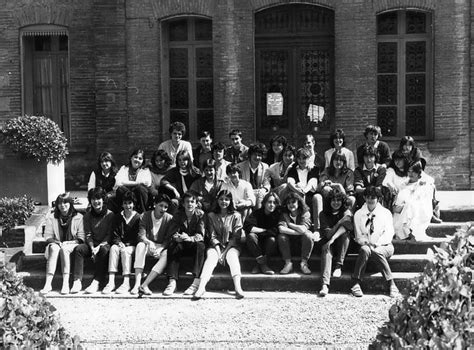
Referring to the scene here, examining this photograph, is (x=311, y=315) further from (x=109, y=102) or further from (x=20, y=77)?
(x=20, y=77)

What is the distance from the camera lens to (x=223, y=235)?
10.7 metres

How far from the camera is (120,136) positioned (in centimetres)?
1570

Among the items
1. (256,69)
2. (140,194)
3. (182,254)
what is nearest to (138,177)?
(140,194)

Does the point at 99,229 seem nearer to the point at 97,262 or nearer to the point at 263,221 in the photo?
the point at 97,262

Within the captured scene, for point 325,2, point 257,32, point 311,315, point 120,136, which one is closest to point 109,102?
point 120,136

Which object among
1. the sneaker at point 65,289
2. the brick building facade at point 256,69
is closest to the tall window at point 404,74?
the brick building facade at point 256,69

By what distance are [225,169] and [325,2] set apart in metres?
5.08

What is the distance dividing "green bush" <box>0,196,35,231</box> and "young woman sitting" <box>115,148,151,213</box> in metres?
1.91

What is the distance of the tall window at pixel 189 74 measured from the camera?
15.7 meters

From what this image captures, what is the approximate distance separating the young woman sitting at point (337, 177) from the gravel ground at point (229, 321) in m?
1.76

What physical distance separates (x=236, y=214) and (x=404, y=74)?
6121mm

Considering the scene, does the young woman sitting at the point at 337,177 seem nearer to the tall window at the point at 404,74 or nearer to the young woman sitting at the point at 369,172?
the young woman sitting at the point at 369,172

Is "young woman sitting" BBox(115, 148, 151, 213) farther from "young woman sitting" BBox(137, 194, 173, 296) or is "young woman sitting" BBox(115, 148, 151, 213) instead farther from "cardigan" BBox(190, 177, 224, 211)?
"cardigan" BBox(190, 177, 224, 211)

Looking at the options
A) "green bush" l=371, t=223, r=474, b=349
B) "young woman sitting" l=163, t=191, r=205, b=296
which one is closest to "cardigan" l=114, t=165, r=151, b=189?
"young woman sitting" l=163, t=191, r=205, b=296
